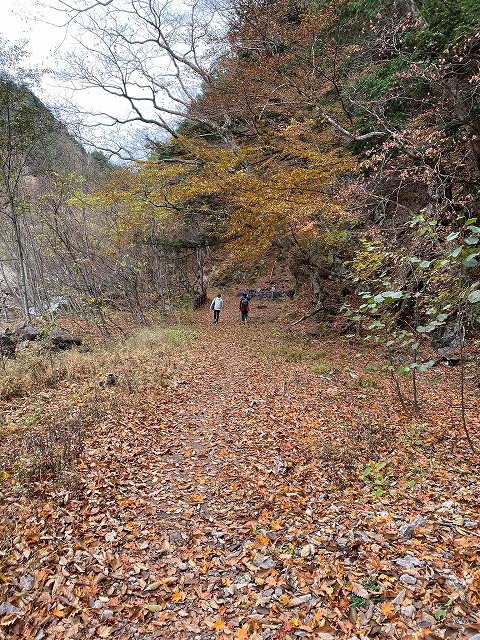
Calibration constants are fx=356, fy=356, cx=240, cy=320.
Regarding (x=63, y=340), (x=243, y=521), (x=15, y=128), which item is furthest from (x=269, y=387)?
(x=15, y=128)

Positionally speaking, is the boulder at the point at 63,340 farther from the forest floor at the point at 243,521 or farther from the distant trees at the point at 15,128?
the forest floor at the point at 243,521

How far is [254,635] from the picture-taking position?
9.11 ft

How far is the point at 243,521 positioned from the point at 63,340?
31.9 ft

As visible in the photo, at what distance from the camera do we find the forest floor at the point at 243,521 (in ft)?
9.53

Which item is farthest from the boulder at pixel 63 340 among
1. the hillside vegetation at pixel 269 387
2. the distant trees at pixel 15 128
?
the distant trees at pixel 15 128

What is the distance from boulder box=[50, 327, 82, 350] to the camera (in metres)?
11.4

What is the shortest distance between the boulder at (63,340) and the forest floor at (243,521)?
4178 mm

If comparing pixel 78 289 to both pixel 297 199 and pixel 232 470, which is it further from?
pixel 232 470

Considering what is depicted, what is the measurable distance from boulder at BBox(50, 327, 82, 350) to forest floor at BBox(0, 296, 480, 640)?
165 inches

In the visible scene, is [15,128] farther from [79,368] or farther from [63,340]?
[79,368]

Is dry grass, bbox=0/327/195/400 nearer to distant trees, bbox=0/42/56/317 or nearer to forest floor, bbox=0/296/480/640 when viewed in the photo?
forest floor, bbox=0/296/480/640

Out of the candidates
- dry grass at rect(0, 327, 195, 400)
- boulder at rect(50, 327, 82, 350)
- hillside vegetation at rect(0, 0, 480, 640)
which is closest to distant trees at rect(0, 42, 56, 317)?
hillside vegetation at rect(0, 0, 480, 640)

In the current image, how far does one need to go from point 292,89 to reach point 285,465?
37.2 feet

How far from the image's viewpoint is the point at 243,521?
165 inches
